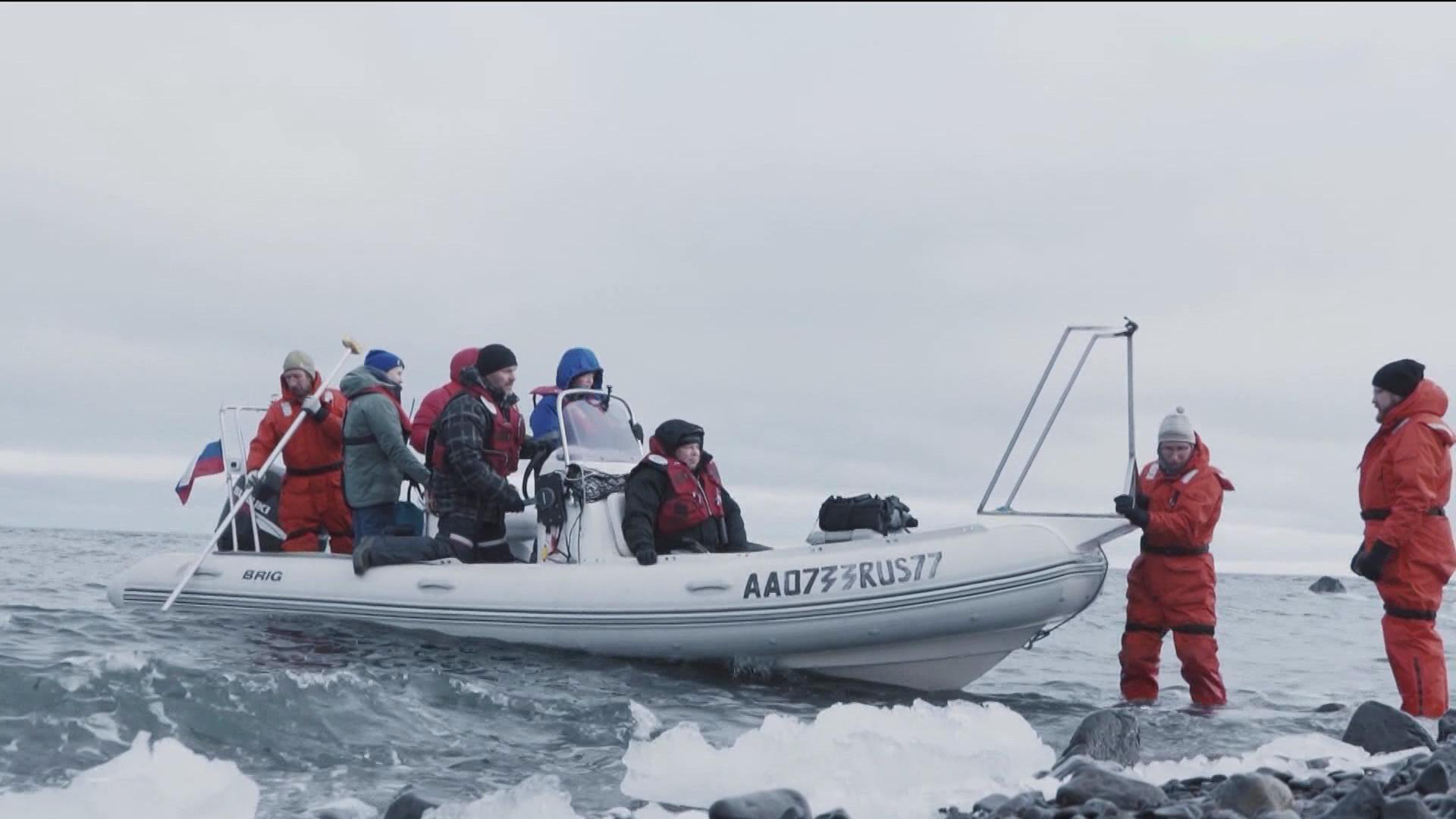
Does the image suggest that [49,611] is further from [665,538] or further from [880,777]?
[880,777]

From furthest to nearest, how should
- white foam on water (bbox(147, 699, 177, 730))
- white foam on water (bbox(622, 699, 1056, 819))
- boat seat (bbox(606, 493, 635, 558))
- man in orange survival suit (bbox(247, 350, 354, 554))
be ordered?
man in orange survival suit (bbox(247, 350, 354, 554))
boat seat (bbox(606, 493, 635, 558))
white foam on water (bbox(147, 699, 177, 730))
white foam on water (bbox(622, 699, 1056, 819))

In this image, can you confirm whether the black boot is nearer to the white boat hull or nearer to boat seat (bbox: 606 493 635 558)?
the white boat hull

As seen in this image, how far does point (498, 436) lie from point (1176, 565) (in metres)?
3.77

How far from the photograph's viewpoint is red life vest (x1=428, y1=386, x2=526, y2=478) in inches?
308

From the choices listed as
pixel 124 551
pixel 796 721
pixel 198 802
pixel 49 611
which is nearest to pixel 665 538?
pixel 796 721

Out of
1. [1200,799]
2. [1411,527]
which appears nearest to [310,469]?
[1200,799]

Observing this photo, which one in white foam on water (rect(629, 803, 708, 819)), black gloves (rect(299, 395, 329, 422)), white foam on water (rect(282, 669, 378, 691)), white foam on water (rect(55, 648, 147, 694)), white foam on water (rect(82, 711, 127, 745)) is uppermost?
black gloves (rect(299, 395, 329, 422))

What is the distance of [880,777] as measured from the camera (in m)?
4.86

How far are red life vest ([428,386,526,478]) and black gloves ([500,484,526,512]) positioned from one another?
20cm

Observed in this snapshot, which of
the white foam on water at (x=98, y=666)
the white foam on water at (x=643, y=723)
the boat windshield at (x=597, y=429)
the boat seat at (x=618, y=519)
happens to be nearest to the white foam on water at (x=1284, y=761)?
the white foam on water at (x=643, y=723)

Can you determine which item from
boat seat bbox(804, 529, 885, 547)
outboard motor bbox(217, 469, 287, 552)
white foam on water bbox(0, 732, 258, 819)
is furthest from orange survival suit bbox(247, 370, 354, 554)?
white foam on water bbox(0, 732, 258, 819)

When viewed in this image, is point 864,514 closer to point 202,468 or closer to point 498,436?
point 498,436

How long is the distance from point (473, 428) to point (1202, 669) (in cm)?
409

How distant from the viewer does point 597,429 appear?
807cm
